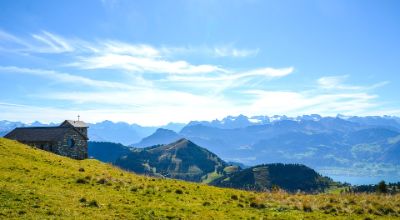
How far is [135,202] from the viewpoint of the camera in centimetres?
2827

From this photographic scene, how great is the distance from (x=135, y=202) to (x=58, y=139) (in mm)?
58565

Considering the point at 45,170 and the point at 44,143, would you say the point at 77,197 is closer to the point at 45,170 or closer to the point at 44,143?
the point at 45,170

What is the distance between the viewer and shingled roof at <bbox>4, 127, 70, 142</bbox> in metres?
81.5

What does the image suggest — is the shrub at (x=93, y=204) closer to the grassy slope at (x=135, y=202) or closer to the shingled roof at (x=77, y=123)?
the grassy slope at (x=135, y=202)

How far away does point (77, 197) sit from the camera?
28.0m

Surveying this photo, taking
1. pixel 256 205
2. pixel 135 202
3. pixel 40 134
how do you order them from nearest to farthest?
pixel 135 202, pixel 256 205, pixel 40 134

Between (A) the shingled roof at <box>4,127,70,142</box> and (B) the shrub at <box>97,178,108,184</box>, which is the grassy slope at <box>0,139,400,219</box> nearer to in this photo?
(B) the shrub at <box>97,178,108,184</box>

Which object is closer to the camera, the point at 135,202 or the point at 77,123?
the point at 135,202

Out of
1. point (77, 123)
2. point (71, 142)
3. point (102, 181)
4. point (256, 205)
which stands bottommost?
point (256, 205)

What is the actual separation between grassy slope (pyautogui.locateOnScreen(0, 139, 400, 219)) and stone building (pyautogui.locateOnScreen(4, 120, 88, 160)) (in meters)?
42.8

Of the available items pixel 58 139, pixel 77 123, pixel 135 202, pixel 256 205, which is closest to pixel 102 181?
pixel 135 202

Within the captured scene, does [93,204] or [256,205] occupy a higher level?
[93,204]

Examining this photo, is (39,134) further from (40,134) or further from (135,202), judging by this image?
(135,202)

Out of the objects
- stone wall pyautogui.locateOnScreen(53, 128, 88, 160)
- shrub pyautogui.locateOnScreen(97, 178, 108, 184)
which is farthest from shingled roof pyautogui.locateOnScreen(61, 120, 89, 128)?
shrub pyautogui.locateOnScreen(97, 178, 108, 184)
